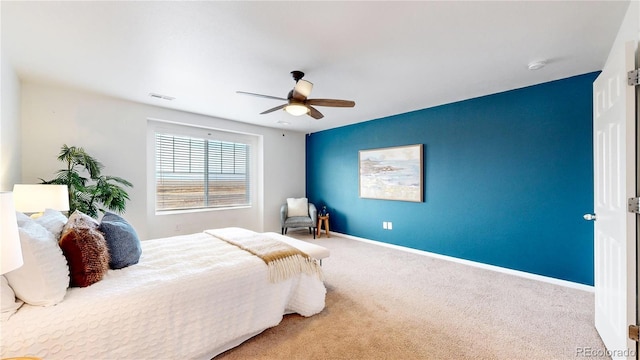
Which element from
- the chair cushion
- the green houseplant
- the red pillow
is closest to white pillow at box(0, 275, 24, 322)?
the red pillow

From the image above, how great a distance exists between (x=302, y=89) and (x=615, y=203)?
8.17 ft

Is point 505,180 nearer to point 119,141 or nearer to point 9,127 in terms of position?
point 119,141

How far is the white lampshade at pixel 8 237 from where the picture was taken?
91 cm

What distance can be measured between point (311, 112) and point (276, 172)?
9.94 ft

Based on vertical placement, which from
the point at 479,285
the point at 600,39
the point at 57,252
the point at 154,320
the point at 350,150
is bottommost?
the point at 479,285

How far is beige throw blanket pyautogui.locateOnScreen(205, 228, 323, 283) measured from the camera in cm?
212

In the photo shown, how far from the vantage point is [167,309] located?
5.20ft

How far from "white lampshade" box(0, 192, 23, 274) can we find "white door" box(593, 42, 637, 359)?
2946mm

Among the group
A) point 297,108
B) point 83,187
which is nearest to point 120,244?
point 83,187

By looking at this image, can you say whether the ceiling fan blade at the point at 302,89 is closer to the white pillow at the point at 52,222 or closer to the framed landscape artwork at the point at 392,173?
the white pillow at the point at 52,222

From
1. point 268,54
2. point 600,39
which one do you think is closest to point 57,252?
point 268,54

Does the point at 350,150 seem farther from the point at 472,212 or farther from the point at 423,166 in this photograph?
the point at 472,212

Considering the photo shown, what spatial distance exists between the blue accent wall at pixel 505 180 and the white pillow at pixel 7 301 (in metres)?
4.38

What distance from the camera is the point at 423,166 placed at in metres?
4.23
